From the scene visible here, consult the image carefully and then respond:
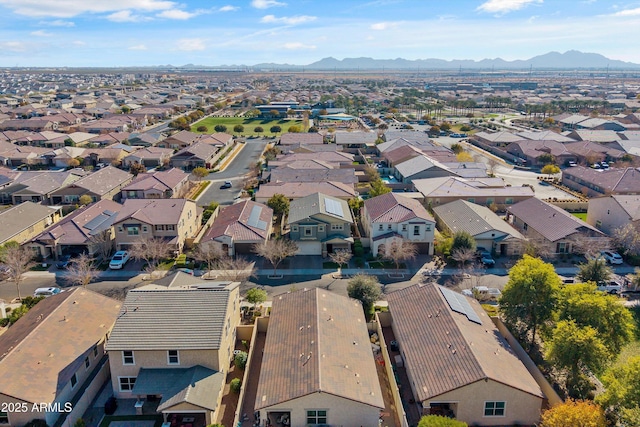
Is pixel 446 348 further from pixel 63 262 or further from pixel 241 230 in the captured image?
pixel 63 262

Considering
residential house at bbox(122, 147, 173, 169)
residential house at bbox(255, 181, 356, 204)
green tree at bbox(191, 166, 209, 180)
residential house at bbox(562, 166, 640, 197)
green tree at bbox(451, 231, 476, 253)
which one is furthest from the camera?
residential house at bbox(122, 147, 173, 169)

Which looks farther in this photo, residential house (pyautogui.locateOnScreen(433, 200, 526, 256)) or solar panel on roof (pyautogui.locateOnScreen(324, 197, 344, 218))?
solar panel on roof (pyautogui.locateOnScreen(324, 197, 344, 218))

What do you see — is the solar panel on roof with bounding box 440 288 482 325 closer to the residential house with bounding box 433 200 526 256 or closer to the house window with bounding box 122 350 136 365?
the residential house with bounding box 433 200 526 256

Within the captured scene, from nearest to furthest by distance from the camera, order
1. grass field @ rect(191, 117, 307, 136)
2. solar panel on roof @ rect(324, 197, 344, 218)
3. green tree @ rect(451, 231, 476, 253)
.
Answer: green tree @ rect(451, 231, 476, 253) → solar panel on roof @ rect(324, 197, 344, 218) → grass field @ rect(191, 117, 307, 136)

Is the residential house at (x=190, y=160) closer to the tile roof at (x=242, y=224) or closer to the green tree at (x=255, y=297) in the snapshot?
the tile roof at (x=242, y=224)

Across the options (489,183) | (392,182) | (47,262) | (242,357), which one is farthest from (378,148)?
(242,357)

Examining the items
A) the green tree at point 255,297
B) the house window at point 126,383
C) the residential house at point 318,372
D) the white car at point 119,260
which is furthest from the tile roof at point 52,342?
the white car at point 119,260

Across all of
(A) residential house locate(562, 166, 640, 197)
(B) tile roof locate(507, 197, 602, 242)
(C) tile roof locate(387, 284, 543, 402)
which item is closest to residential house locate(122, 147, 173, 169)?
(B) tile roof locate(507, 197, 602, 242)
